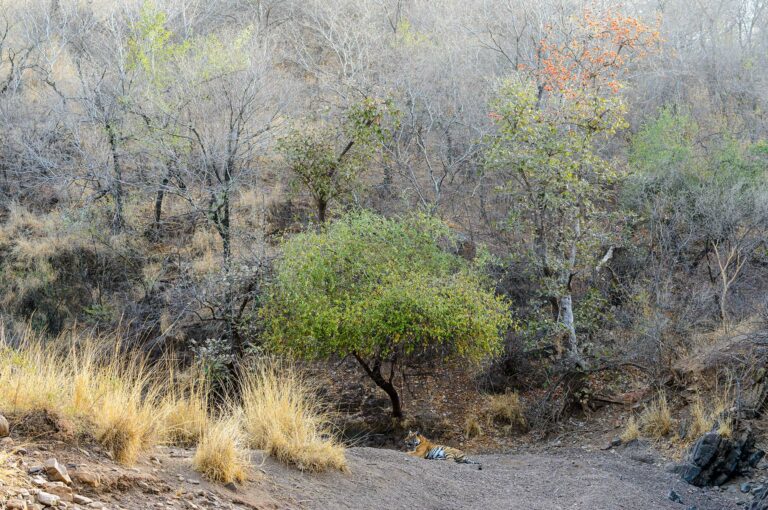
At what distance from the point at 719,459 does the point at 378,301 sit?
471 centimetres

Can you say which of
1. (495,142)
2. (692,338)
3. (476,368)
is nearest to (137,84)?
(495,142)

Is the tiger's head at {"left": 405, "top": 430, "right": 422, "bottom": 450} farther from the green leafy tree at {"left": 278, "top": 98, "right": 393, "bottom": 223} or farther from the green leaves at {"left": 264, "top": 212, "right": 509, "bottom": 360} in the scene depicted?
the green leafy tree at {"left": 278, "top": 98, "right": 393, "bottom": 223}

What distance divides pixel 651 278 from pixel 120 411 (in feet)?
36.9

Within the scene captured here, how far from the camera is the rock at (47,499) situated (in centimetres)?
385

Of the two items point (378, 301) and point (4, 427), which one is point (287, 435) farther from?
point (378, 301)

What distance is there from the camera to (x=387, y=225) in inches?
477

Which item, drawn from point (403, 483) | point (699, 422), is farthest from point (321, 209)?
point (403, 483)

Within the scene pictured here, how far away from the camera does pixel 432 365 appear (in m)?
13.1

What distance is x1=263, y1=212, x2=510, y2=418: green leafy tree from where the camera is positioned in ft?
33.9

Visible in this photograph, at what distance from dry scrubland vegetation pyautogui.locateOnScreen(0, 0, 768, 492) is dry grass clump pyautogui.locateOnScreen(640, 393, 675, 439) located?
0.18 feet

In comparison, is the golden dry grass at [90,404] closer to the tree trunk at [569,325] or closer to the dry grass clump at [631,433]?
the dry grass clump at [631,433]

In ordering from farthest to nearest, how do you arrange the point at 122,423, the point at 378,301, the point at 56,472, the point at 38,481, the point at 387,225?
1. the point at 387,225
2. the point at 378,301
3. the point at 122,423
4. the point at 56,472
5. the point at 38,481

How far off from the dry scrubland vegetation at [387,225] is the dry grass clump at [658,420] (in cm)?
6

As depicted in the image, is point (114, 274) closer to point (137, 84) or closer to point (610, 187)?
A: point (137, 84)
